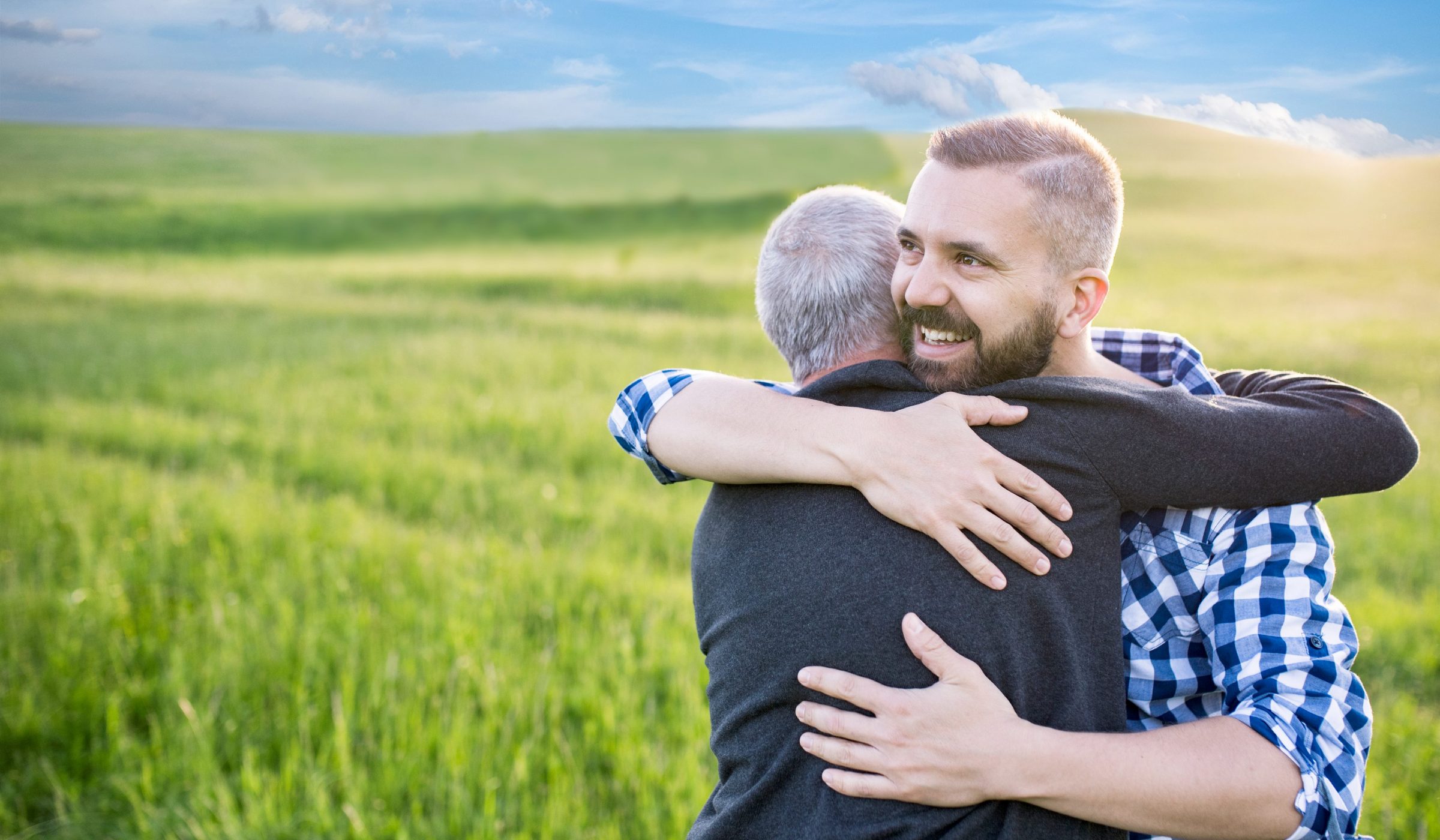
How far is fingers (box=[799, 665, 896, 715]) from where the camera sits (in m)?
1.72

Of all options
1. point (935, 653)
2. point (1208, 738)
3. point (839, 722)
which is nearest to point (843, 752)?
point (839, 722)

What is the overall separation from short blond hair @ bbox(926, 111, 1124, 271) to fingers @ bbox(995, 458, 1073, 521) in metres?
0.51

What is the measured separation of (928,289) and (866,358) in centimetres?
23

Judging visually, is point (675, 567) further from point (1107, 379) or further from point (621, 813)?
point (1107, 379)

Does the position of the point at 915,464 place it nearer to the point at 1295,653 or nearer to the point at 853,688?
the point at 853,688

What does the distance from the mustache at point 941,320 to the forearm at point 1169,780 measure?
0.76 meters

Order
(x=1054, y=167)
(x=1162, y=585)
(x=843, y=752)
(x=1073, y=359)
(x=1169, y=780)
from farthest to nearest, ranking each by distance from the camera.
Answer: (x=1073, y=359), (x=1054, y=167), (x=1162, y=585), (x=843, y=752), (x=1169, y=780)

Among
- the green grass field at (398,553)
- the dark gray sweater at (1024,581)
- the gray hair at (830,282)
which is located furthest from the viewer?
the green grass field at (398,553)

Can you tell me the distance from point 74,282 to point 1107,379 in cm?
2176

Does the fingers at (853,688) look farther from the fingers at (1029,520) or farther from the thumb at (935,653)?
the fingers at (1029,520)

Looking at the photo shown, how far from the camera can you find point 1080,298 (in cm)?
205

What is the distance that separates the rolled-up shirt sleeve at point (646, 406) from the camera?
2.20 metres

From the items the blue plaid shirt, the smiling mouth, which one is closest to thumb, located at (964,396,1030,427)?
the smiling mouth

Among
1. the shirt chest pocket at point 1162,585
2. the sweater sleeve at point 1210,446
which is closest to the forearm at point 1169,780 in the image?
the shirt chest pocket at point 1162,585
